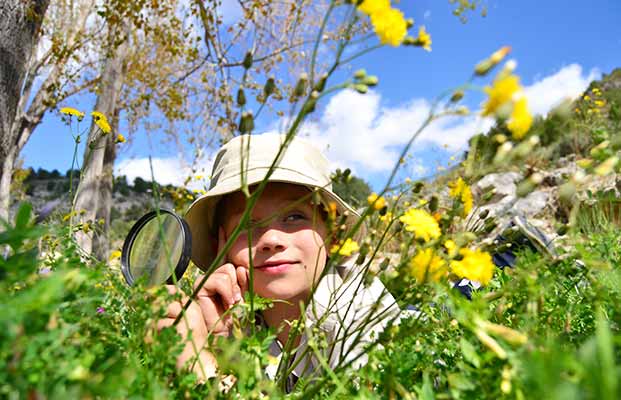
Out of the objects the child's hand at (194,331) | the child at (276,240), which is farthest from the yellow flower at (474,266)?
the child at (276,240)

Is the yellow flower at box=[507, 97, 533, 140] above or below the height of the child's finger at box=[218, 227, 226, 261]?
above

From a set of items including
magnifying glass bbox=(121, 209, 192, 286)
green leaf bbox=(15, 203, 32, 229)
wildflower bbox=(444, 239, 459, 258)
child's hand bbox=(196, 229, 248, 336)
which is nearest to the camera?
green leaf bbox=(15, 203, 32, 229)

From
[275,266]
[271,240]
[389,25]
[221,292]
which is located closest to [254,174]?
[271,240]

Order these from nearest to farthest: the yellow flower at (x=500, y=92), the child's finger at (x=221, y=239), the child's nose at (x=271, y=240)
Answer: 1. the yellow flower at (x=500, y=92)
2. the child's nose at (x=271, y=240)
3. the child's finger at (x=221, y=239)

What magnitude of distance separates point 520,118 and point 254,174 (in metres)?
1.37

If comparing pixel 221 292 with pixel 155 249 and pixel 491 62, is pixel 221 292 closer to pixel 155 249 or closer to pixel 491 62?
pixel 155 249

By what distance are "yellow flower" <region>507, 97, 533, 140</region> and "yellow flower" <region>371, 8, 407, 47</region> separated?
23 centimetres

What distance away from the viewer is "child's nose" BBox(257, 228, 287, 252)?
1.95 m

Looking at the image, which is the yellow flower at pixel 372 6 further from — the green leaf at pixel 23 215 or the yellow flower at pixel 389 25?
the green leaf at pixel 23 215

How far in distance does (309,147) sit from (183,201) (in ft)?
20.1

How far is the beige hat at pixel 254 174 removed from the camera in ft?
6.56

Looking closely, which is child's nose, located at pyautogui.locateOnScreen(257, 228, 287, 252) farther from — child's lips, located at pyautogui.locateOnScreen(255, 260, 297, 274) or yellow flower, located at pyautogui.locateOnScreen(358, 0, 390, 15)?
yellow flower, located at pyautogui.locateOnScreen(358, 0, 390, 15)

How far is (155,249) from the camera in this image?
174cm

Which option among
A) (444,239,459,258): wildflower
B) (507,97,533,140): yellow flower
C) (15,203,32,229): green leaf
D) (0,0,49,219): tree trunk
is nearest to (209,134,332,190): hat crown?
(444,239,459,258): wildflower
